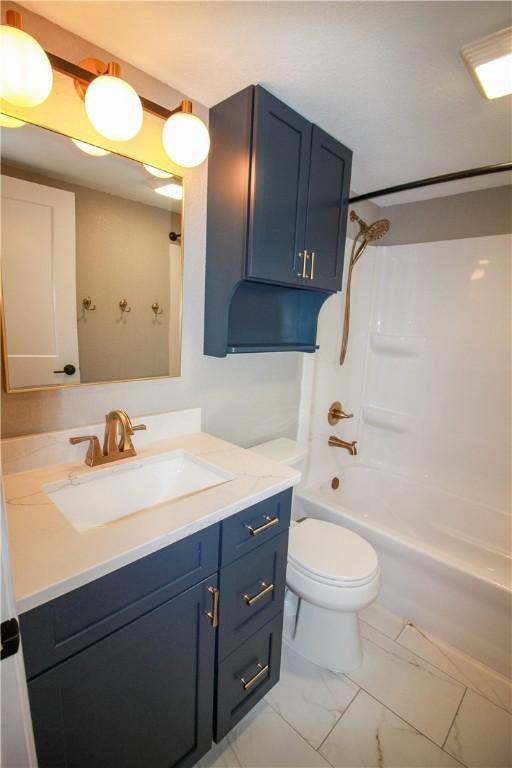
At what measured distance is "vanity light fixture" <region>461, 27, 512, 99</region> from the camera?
0.88 meters

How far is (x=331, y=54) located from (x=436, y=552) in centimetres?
198

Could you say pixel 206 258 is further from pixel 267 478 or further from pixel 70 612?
pixel 70 612

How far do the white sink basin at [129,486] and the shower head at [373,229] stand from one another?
1.78 meters

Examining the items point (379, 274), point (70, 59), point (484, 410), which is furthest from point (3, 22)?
point (484, 410)

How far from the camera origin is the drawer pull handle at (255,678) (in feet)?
3.69

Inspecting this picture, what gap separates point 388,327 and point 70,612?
2.32 metres

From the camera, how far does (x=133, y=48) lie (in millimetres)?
1029

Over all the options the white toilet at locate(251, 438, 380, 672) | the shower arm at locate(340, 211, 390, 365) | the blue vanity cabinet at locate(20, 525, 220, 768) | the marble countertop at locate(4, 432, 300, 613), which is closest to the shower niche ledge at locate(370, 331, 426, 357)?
the shower arm at locate(340, 211, 390, 365)

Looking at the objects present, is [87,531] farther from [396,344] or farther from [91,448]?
[396,344]

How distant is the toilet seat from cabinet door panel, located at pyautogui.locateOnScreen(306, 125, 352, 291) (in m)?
1.16

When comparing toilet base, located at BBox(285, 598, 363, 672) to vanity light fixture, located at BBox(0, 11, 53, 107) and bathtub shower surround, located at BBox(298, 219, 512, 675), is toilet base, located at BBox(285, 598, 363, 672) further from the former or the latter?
vanity light fixture, located at BBox(0, 11, 53, 107)

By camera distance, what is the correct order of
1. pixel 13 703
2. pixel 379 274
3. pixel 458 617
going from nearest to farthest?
pixel 13 703 → pixel 458 617 → pixel 379 274

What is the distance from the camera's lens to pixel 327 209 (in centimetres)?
147

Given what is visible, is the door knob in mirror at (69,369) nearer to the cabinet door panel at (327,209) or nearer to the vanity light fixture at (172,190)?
the vanity light fixture at (172,190)
